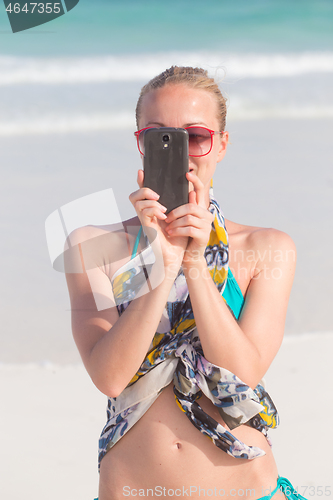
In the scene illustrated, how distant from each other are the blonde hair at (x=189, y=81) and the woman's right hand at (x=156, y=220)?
376 mm

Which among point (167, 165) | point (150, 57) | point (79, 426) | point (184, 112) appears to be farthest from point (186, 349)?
point (150, 57)

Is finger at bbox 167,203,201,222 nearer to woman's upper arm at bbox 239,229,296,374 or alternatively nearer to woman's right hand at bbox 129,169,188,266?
woman's right hand at bbox 129,169,188,266

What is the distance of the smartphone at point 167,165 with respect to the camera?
1.07 meters

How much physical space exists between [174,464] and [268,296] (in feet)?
1.71

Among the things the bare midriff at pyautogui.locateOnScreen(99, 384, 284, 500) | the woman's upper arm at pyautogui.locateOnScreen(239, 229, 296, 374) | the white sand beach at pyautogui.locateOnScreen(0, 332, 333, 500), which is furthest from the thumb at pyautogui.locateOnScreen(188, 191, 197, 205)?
the white sand beach at pyautogui.locateOnScreen(0, 332, 333, 500)

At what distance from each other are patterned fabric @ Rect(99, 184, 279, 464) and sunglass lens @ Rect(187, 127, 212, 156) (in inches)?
12.0

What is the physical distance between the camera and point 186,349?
123 centimetres

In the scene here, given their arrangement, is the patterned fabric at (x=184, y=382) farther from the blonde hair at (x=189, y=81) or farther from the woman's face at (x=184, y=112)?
the blonde hair at (x=189, y=81)

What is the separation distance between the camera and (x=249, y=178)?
17.3ft

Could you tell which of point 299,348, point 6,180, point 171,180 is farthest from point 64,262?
point 6,180

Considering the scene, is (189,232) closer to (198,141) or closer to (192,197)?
(192,197)

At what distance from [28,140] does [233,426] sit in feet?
18.3

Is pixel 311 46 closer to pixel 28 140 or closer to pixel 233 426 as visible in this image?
pixel 28 140

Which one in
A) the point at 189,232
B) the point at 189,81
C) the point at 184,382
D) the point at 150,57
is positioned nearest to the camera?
the point at 189,232
